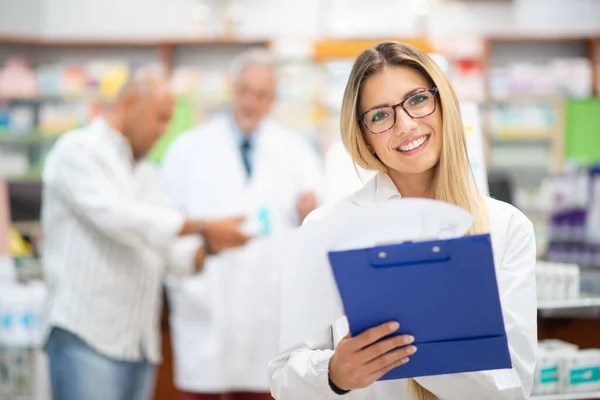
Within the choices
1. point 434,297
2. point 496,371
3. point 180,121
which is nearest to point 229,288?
point 496,371

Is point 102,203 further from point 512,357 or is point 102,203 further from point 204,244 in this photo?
point 512,357

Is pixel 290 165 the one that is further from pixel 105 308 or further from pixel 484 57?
pixel 484 57

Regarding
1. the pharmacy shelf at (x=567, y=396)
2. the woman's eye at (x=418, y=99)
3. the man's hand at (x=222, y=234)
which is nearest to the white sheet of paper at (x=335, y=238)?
the woman's eye at (x=418, y=99)

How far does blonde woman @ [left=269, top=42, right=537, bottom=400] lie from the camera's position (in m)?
1.44

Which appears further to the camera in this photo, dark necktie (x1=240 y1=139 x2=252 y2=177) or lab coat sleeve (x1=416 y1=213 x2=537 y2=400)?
dark necktie (x1=240 y1=139 x2=252 y2=177)

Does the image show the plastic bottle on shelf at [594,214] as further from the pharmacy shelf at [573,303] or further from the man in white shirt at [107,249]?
the man in white shirt at [107,249]

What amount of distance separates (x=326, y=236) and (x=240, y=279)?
2.33 meters

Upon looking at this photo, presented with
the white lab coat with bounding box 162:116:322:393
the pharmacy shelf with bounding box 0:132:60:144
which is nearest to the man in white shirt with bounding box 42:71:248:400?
the white lab coat with bounding box 162:116:322:393

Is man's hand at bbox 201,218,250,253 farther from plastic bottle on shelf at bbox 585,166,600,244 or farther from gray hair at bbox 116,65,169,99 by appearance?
plastic bottle on shelf at bbox 585,166,600,244

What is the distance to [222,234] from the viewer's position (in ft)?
9.80

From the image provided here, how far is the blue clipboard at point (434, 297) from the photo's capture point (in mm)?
1234

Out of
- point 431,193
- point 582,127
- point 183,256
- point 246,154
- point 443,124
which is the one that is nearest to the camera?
point 443,124

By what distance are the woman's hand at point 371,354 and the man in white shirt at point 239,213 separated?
2.17 m

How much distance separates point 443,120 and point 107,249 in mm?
1610
